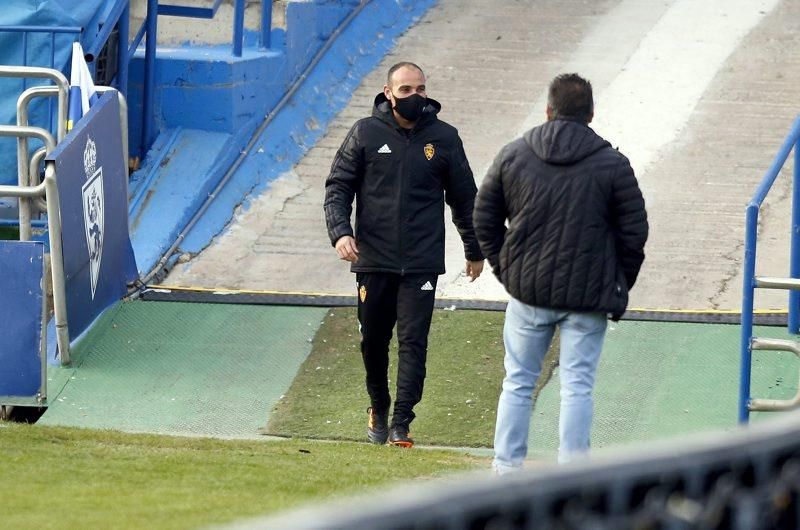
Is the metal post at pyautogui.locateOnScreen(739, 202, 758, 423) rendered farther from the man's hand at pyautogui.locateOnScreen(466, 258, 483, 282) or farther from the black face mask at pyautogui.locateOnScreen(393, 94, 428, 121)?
the black face mask at pyautogui.locateOnScreen(393, 94, 428, 121)

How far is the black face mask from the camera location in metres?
6.98

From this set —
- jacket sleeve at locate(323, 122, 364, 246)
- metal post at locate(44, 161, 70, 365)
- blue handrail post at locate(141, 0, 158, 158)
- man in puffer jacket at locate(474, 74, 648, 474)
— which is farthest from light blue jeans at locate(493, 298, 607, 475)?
blue handrail post at locate(141, 0, 158, 158)

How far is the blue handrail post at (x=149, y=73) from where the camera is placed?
1045 cm

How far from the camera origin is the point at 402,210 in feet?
23.0

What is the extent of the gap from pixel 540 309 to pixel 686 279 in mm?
3715

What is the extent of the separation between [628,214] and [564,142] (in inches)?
13.8

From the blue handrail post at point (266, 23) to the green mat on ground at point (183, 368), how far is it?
321cm

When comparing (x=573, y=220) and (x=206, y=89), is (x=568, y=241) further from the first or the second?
(x=206, y=89)

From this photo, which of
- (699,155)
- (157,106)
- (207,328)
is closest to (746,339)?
(207,328)

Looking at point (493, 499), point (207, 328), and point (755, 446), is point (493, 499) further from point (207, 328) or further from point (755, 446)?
point (207, 328)

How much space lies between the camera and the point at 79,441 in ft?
21.3

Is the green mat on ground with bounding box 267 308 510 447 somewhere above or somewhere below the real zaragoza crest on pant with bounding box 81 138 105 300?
below

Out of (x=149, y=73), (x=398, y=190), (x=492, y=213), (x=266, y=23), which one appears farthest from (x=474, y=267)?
(x=266, y=23)

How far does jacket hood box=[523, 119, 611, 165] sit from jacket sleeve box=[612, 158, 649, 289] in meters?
0.14
